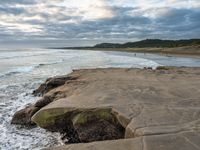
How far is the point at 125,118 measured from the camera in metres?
7.36

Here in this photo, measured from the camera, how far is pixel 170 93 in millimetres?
10422

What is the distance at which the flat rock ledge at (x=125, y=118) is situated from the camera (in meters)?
5.83

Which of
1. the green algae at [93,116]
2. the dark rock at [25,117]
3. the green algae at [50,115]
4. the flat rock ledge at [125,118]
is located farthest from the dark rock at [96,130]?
the dark rock at [25,117]

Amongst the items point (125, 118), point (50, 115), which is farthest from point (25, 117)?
point (125, 118)

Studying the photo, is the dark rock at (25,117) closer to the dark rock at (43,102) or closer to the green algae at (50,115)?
the dark rock at (43,102)

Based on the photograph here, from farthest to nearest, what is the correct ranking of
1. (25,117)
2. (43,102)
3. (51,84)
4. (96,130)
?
(51,84)
(43,102)
(25,117)
(96,130)

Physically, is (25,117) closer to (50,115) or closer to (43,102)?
(43,102)

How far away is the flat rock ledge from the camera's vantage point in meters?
5.83

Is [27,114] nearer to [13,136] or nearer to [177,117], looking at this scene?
[13,136]

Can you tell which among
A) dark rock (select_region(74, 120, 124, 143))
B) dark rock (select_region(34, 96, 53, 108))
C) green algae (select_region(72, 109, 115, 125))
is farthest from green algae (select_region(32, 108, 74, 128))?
dark rock (select_region(34, 96, 53, 108))

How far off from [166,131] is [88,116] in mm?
2503

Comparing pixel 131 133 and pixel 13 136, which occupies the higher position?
pixel 131 133

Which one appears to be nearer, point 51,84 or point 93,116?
point 93,116

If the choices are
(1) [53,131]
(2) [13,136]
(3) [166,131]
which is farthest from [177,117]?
(2) [13,136]
